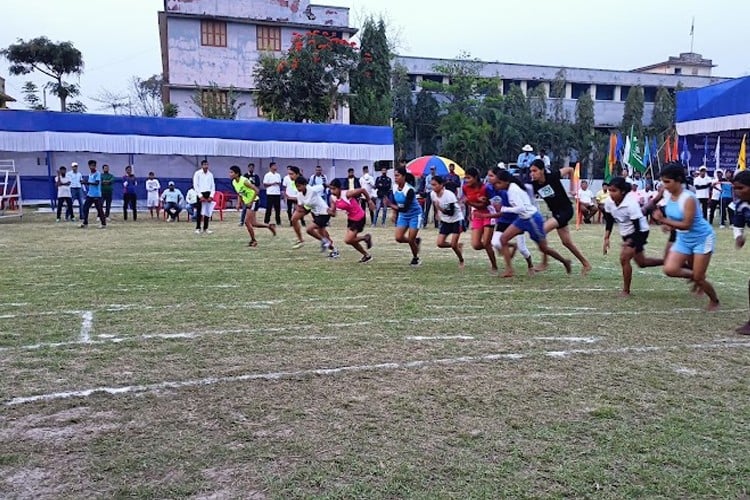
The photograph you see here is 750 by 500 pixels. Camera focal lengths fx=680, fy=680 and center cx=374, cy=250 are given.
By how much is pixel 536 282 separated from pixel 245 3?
30890 millimetres

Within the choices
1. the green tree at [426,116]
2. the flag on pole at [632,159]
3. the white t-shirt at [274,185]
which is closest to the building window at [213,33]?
the green tree at [426,116]

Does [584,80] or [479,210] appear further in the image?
[584,80]

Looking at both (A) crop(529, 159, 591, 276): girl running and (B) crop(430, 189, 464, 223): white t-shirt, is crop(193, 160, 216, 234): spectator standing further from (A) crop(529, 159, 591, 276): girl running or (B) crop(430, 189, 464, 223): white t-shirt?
(A) crop(529, 159, 591, 276): girl running

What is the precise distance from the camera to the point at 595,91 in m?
52.0

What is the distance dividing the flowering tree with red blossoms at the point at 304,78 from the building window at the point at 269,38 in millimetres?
4192

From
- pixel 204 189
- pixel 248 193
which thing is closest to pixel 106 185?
pixel 204 189

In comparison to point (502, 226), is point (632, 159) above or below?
above

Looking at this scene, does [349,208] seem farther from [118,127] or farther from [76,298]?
[118,127]

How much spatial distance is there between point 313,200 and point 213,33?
86.9 ft

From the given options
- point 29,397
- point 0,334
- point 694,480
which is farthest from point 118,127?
point 694,480

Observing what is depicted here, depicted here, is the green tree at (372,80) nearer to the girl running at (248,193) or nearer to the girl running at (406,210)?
the girl running at (248,193)

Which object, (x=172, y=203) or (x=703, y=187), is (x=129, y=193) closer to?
(x=172, y=203)

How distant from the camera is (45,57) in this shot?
123 feet

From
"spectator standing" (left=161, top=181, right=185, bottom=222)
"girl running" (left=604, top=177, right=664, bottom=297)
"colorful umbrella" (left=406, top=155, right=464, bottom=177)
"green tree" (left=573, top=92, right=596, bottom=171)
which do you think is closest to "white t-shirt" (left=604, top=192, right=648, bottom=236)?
"girl running" (left=604, top=177, right=664, bottom=297)
